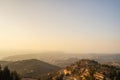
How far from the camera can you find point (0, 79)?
15338 cm

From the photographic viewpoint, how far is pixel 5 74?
517 feet

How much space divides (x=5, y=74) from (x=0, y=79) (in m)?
5.65

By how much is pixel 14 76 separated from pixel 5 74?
10.3 meters

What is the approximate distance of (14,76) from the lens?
166m

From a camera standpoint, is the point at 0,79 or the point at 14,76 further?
the point at 14,76

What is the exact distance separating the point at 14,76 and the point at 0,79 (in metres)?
14.7
